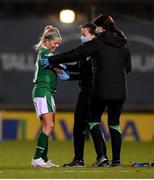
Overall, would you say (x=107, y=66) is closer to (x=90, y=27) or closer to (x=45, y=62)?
(x=90, y=27)

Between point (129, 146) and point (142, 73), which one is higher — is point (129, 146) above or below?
below

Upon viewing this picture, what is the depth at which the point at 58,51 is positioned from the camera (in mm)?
21422

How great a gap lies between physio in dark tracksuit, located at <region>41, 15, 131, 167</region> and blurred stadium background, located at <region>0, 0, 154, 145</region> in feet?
26.3

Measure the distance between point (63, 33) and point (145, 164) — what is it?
8.41 m

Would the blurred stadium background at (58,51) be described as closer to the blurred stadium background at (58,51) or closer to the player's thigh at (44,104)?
the blurred stadium background at (58,51)

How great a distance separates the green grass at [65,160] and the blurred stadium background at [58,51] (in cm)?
84

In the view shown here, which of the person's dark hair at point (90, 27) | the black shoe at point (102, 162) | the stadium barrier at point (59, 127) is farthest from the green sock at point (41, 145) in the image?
the stadium barrier at point (59, 127)

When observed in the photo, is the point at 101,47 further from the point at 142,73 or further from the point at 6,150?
the point at 142,73

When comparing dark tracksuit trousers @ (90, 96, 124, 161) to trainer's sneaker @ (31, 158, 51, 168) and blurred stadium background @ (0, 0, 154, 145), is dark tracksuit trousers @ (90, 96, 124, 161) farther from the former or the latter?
blurred stadium background @ (0, 0, 154, 145)

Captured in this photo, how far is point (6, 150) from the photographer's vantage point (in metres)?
17.8

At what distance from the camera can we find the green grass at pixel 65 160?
39.3 feet

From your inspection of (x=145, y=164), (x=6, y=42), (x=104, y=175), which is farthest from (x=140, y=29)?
(x=104, y=175)

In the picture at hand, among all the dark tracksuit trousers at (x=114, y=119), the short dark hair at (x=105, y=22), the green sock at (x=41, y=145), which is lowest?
the green sock at (x=41, y=145)

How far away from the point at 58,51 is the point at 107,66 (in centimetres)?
832
